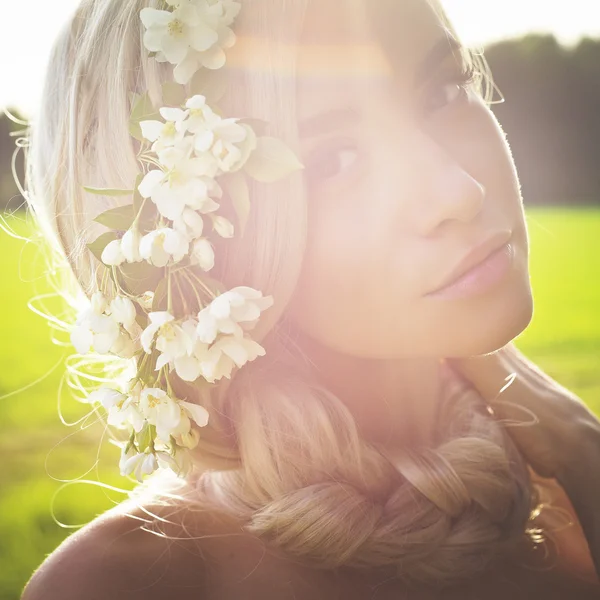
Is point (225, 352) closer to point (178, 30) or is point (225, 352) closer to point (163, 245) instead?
point (163, 245)

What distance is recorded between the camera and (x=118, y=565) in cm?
131

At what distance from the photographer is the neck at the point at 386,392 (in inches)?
58.8

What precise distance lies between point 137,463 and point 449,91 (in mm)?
838

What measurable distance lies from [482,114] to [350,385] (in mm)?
567

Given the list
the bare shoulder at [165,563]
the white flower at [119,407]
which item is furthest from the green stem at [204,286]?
the bare shoulder at [165,563]

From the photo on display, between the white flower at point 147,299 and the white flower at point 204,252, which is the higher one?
the white flower at point 204,252

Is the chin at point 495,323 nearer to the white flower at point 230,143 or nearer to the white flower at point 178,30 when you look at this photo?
the white flower at point 230,143

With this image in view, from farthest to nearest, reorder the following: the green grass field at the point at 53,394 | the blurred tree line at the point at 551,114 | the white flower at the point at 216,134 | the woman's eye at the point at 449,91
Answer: the blurred tree line at the point at 551,114 < the green grass field at the point at 53,394 < the woman's eye at the point at 449,91 < the white flower at the point at 216,134

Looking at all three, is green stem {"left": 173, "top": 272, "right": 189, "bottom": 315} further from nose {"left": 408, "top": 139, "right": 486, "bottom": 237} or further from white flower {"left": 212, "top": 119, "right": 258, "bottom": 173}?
nose {"left": 408, "top": 139, "right": 486, "bottom": 237}

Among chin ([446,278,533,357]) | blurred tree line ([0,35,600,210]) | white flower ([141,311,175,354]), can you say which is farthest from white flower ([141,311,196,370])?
blurred tree line ([0,35,600,210])

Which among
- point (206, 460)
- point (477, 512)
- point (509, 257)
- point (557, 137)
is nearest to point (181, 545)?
point (206, 460)

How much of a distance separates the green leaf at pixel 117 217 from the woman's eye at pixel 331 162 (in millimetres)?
291

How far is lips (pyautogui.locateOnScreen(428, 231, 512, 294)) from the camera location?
1.26 metres

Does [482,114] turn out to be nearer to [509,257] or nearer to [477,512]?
[509,257]
